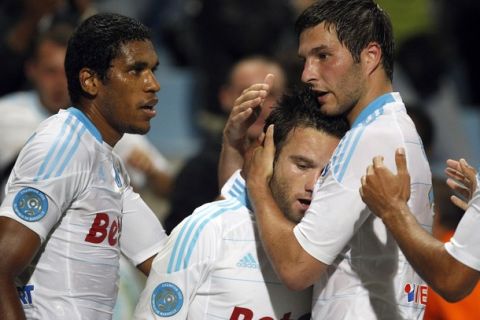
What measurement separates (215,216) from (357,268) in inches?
23.2

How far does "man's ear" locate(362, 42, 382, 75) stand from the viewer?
13.9 ft

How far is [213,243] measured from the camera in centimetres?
425

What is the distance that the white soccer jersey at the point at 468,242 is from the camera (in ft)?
12.4

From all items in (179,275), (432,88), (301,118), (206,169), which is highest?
(432,88)

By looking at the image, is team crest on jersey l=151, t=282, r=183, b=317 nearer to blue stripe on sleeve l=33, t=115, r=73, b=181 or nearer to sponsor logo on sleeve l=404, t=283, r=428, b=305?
blue stripe on sleeve l=33, t=115, r=73, b=181

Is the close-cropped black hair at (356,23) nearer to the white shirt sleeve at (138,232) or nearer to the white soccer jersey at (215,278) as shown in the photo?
the white soccer jersey at (215,278)

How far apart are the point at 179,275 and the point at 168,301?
0.10m

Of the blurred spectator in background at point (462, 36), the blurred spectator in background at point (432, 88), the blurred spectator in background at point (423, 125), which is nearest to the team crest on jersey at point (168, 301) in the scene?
the blurred spectator in background at point (423, 125)

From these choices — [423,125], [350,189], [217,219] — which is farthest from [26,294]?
[423,125]

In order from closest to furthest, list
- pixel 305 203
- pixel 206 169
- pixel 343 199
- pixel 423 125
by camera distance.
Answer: pixel 343 199 → pixel 305 203 → pixel 206 169 → pixel 423 125

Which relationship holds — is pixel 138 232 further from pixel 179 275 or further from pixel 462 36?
pixel 462 36

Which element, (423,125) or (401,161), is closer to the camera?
(401,161)

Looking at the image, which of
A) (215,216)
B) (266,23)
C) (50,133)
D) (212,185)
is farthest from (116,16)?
(266,23)

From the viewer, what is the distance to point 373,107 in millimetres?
4164
